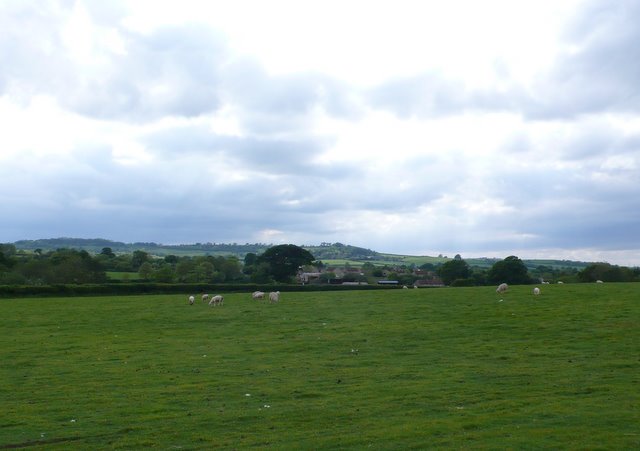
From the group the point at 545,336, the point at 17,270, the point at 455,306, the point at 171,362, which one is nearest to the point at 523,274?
the point at 455,306

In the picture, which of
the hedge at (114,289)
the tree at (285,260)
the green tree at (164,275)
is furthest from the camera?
the tree at (285,260)

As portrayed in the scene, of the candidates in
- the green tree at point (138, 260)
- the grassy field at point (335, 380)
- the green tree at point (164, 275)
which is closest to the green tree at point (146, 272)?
the green tree at point (164, 275)

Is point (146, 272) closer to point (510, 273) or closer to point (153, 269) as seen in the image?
point (153, 269)

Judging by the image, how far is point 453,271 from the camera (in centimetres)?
10706

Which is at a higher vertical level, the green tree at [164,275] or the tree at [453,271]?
the tree at [453,271]

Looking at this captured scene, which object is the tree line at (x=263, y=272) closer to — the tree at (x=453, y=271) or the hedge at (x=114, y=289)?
the tree at (x=453, y=271)

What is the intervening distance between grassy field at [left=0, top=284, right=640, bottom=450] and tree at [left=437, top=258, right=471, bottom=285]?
6427 cm

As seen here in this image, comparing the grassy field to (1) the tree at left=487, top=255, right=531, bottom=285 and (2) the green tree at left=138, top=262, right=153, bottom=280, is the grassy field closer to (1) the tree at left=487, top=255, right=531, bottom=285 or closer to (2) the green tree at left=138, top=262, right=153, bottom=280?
(1) the tree at left=487, top=255, right=531, bottom=285

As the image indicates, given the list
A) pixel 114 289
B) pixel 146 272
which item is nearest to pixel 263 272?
pixel 146 272

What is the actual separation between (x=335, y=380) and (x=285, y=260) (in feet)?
310

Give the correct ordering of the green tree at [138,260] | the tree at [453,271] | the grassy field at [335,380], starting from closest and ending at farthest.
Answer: the grassy field at [335,380]
the tree at [453,271]
the green tree at [138,260]

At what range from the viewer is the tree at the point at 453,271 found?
349ft

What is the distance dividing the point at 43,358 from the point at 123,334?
8598 mm

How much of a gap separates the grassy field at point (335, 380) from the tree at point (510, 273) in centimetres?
4869
